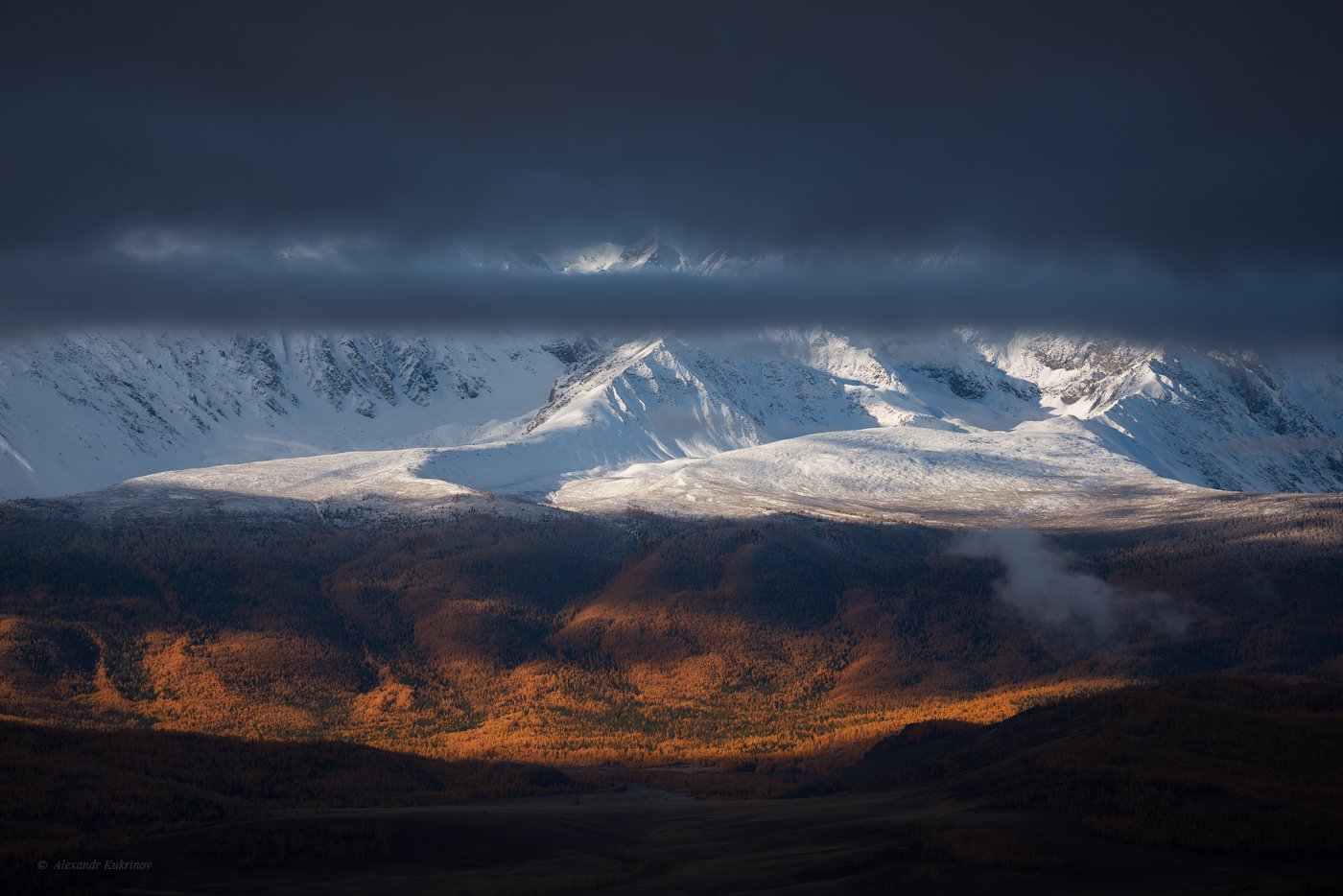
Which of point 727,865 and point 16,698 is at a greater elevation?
point 16,698

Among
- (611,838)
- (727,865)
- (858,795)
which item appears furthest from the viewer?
(858,795)

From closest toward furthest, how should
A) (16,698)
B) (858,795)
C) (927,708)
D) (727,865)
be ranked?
(727,865), (858,795), (16,698), (927,708)

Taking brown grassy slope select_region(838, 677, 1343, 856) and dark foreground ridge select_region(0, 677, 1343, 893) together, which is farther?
brown grassy slope select_region(838, 677, 1343, 856)

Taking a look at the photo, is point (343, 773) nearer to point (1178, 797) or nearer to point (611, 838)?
point (611, 838)

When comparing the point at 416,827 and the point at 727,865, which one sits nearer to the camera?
the point at 727,865

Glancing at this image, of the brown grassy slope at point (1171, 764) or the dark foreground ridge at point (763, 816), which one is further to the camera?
the brown grassy slope at point (1171, 764)

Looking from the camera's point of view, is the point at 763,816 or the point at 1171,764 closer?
the point at 1171,764

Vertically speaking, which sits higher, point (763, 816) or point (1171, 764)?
point (1171, 764)

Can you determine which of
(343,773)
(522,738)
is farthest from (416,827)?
(522,738)
